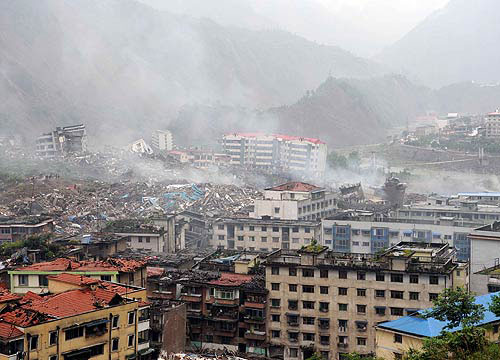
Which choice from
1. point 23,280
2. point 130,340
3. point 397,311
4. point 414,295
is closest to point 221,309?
point 397,311

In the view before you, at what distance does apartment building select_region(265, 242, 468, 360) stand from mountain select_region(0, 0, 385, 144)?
226ft

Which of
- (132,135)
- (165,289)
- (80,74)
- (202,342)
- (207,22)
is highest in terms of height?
(207,22)

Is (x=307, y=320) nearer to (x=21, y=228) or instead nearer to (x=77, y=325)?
(x=77, y=325)

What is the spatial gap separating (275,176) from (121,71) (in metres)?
65.2

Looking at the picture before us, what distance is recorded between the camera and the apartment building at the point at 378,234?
124 feet

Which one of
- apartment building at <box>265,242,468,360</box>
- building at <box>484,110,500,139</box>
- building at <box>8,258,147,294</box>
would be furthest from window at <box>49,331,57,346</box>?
building at <box>484,110,500,139</box>

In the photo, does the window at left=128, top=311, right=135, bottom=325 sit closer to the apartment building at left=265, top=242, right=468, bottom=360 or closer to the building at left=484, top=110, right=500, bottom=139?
the apartment building at left=265, top=242, right=468, bottom=360

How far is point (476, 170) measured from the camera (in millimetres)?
74562

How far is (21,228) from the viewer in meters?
38.6

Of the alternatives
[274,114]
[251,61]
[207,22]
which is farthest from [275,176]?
[207,22]

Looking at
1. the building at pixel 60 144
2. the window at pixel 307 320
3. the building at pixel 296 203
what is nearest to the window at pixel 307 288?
the window at pixel 307 320

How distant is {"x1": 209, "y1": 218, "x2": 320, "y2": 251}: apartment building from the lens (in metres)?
41.5

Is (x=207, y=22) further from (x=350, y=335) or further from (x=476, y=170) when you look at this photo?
(x=350, y=335)

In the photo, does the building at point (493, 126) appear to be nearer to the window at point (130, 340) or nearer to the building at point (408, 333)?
the building at point (408, 333)
